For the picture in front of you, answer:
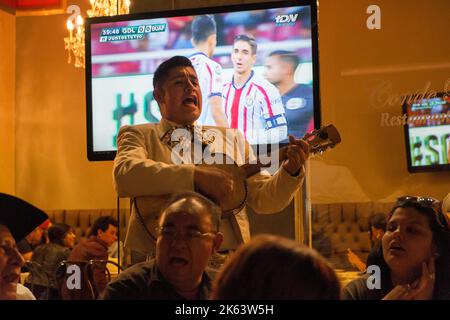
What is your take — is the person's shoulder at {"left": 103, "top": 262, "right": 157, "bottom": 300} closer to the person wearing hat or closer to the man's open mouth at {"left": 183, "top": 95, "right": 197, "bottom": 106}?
the person wearing hat

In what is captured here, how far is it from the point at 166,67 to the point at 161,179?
1.71 feet

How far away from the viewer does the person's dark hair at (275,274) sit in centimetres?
119

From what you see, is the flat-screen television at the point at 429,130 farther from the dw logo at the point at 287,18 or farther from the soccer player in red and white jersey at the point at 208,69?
the soccer player in red and white jersey at the point at 208,69

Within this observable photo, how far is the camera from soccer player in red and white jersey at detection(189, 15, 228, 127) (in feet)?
8.50

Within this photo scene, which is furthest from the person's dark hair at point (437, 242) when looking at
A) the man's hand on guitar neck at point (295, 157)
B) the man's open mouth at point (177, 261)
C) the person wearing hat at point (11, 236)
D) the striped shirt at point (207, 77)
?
the person wearing hat at point (11, 236)

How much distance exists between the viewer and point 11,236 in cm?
182

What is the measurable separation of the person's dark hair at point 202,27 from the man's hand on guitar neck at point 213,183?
0.69 metres

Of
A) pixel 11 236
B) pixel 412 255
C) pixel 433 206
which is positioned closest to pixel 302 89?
pixel 433 206

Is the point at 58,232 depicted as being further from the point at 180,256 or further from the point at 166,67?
the point at 180,256

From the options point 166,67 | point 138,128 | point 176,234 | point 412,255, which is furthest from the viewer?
point 166,67

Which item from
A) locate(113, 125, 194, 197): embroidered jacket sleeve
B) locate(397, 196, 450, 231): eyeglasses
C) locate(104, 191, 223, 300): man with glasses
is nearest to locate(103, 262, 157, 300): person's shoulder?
locate(104, 191, 223, 300): man with glasses

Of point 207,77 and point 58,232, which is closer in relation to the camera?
point 207,77
